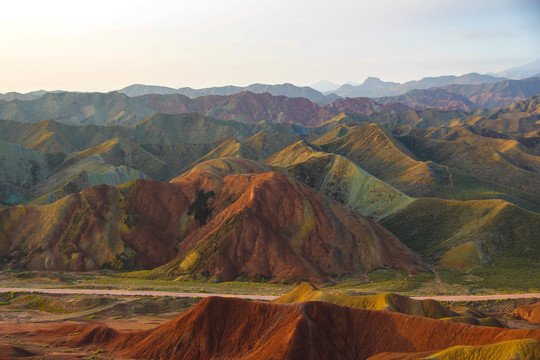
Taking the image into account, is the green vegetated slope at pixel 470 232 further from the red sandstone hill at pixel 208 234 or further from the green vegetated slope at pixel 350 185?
the red sandstone hill at pixel 208 234

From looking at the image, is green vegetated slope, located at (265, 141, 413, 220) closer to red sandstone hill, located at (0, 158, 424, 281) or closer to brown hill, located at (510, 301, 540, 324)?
red sandstone hill, located at (0, 158, 424, 281)

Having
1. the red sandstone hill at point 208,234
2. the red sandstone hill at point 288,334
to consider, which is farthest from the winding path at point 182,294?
the red sandstone hill at point 288,334

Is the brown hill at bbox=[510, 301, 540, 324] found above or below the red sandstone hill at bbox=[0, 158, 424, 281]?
below

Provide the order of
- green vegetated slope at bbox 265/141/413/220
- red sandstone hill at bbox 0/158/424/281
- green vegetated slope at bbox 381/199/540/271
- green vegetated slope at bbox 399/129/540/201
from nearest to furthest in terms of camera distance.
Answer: red sandstone hill at bbox 0/158/424/281 → green vegetated slope at bbox 381/199/540/271 → green vegetated slope at bbox 265/141/413/220 → green vegetated slope at bbox 399/129/540/201

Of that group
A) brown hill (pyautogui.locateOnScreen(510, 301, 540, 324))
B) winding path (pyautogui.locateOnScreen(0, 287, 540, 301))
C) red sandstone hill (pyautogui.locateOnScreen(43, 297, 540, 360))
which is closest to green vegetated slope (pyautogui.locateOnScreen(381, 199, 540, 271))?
winding path (pyautogui.locateOnScreen(0, 287, 540, 301))

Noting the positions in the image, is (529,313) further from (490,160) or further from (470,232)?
(490,160)

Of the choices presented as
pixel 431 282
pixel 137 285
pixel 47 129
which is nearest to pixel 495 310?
pixel 431 282
